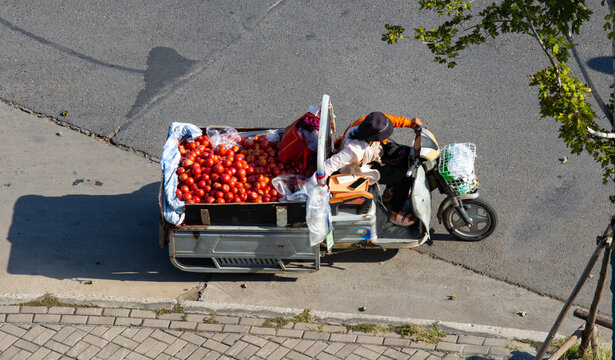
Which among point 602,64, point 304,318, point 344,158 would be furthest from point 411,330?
point 602,64

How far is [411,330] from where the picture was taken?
6895 millimetres

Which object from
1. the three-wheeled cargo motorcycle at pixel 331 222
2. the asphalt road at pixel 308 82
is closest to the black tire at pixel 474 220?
the three-wheeled cargo motorcycle at pixel 331 222

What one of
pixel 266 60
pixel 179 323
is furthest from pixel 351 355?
pixel 266 60

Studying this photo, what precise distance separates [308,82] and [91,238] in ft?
14.2

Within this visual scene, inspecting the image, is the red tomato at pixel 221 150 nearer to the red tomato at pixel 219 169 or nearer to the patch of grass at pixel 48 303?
the red tomato at pixel 219 169

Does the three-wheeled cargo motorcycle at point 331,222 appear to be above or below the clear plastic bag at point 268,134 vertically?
below

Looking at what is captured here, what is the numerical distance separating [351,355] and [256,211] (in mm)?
1711

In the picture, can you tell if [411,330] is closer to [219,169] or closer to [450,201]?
[450,201]

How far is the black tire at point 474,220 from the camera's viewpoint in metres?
7.84

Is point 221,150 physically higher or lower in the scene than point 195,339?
higher

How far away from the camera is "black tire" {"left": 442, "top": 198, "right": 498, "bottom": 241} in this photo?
7836mm

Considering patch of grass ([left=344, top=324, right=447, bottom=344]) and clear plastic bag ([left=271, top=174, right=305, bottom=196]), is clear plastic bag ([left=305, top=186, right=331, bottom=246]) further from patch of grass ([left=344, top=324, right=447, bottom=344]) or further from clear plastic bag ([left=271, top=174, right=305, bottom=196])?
patch of grass ([left=344, top=324, right=447, bottom=344])

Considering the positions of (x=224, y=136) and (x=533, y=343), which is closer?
(x=533, y=343)

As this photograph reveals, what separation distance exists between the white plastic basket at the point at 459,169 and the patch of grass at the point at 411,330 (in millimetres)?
1587
